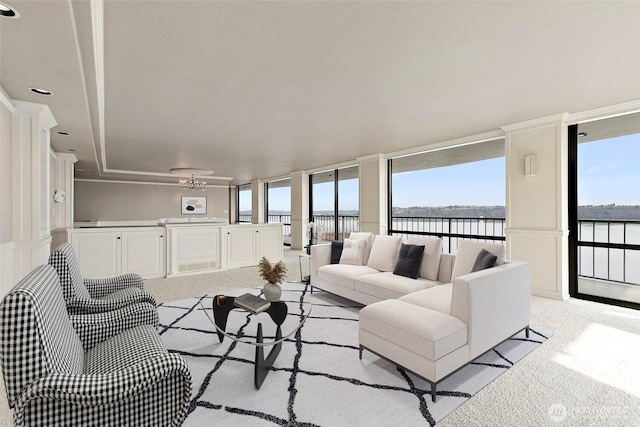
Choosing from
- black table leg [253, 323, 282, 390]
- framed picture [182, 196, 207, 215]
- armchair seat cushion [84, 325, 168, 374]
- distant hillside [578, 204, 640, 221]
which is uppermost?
framed picture [182, 196, 207, 215]

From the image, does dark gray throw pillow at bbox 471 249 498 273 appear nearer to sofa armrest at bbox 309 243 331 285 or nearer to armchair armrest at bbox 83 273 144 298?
sofa armrest at bbox 309 243 331 285

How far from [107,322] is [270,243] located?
4.95 m

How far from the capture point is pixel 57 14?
176 cm

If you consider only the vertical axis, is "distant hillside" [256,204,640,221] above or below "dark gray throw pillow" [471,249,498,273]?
above

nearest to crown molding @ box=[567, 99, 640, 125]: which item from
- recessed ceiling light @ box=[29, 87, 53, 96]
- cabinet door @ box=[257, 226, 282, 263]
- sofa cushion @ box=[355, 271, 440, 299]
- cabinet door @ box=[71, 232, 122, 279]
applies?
sofa cushion @ box=[355, 271, 440, 299]

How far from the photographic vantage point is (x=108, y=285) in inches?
107

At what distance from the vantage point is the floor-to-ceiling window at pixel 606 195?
3.85m

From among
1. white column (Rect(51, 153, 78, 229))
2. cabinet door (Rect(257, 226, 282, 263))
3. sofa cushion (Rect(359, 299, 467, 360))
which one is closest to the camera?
sofa cushion (Rect(359, 299, 467, 360))

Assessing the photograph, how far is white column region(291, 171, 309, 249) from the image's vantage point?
349 inches

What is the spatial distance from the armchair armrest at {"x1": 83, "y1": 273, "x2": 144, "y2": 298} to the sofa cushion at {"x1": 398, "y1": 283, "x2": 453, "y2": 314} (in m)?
2.43

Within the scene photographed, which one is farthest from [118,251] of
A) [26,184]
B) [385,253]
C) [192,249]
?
[385,253]

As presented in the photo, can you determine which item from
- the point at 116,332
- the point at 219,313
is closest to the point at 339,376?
the point at 219,313

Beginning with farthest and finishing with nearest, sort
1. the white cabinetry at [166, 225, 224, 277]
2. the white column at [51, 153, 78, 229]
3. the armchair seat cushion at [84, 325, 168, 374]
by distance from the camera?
the white column at [51, 153, 78, 229] < the white cabinetry at [166, 225, 224, 277] < the armchair seat cushion at [84, 325, 168, 374]

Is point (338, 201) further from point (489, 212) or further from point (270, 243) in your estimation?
point (489, 212)
